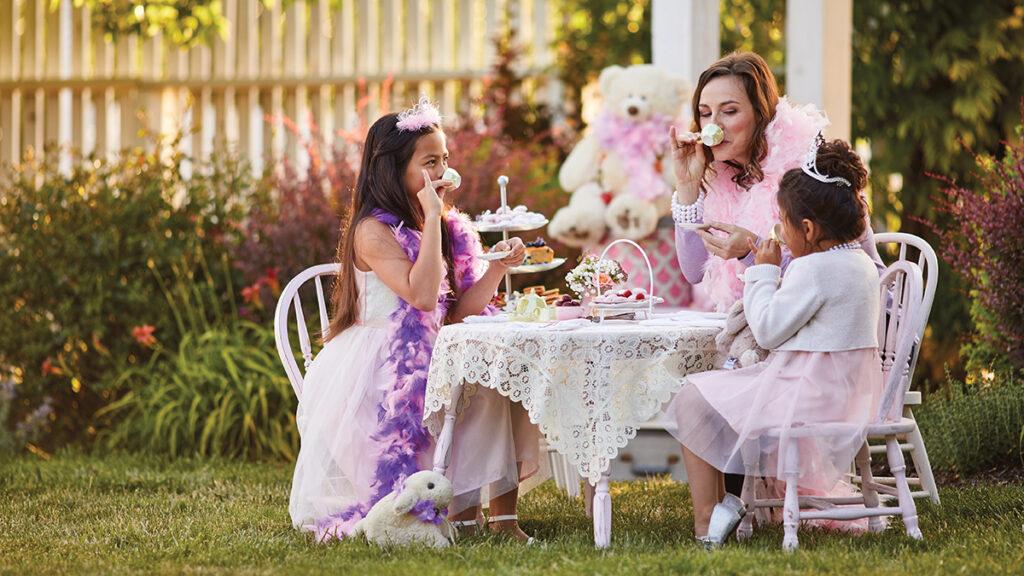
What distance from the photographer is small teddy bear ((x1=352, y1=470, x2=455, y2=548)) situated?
4000 millimetres

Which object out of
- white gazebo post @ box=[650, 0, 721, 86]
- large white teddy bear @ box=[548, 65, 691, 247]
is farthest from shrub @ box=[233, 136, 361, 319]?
white gazebo post @ box=[650, 0, 721, 86]

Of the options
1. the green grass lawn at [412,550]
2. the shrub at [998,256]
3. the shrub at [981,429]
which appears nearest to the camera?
the green grass lawn at [412,550]

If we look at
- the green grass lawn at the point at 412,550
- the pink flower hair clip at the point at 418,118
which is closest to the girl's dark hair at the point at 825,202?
the green grass lawn at the point at 412,550

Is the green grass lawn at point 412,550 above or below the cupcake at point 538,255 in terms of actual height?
below

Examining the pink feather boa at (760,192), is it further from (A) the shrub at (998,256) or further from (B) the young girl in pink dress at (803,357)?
(A) the shrub at (998,256)

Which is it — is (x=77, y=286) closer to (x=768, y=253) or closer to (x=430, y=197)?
(x=430, y=197)

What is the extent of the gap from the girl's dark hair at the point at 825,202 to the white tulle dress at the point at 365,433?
1.11 m

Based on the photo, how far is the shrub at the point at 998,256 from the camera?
540 cm

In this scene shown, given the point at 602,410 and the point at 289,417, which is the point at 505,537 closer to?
the point at 602,410

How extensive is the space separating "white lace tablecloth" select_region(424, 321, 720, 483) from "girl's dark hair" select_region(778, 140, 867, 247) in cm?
42

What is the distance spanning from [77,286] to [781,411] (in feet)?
14.9

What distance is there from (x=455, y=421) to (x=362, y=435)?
33 centimetres

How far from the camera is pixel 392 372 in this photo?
430cm

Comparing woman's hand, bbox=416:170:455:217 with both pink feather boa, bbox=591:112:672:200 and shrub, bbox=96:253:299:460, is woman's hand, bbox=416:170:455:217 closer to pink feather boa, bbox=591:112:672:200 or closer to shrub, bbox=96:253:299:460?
shrub, bbox=96:253:299:460
